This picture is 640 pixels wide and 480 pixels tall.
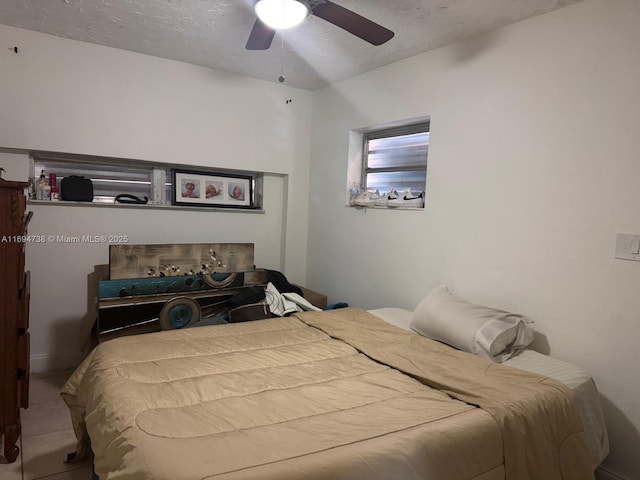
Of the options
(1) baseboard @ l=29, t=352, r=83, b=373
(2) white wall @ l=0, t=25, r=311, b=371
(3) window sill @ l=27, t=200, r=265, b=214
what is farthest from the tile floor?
(3) window sill @ l=27, t=200, r=265, b=214

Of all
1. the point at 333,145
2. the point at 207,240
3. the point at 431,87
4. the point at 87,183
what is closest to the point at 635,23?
the point at 431,87

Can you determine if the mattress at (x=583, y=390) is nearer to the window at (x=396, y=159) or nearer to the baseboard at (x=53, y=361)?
the window at (x=396, y=159)

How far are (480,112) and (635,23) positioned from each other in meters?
0.82

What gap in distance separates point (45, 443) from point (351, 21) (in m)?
2.70

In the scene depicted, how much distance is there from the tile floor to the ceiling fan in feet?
7.82

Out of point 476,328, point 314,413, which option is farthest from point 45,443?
point 476,328

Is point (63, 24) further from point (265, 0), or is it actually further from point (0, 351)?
point (0, 351)

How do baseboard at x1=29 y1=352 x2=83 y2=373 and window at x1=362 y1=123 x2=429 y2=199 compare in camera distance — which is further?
window at x1=362 y1=123 x2=429 y2=199

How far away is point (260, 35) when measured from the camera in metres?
2.18

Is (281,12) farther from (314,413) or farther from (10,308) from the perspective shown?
(10,308)

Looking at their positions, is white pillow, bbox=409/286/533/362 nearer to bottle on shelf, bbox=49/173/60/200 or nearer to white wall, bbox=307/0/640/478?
white wall, bbox=307/0/640/478

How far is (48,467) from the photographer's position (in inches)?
78.1

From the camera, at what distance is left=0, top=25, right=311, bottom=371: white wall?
2820mm

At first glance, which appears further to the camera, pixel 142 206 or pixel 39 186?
pixel 142 206
